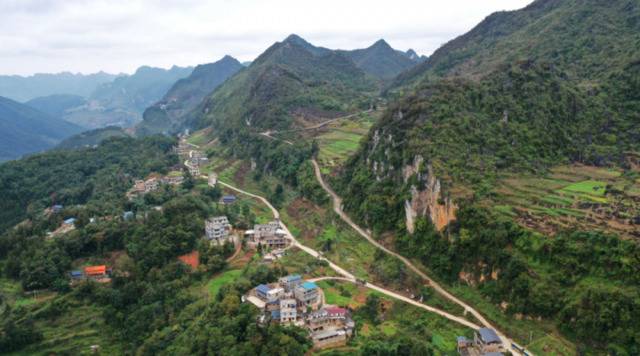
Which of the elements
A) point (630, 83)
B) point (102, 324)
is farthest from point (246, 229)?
point (630, 83)

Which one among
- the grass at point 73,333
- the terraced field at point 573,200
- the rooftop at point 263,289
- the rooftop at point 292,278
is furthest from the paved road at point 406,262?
the grass at point 73,333

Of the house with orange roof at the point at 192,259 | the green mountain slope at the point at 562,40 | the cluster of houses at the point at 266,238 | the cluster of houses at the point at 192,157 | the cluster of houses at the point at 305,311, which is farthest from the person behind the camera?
the cluster of houses at the point at 192,157

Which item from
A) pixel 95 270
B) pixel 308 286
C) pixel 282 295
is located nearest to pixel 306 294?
pixel 308 286

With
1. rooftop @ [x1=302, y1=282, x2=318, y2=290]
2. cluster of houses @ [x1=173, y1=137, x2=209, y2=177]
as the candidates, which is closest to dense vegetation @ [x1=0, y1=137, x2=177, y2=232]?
cluster of houses @ [x1=173, y1=137, x2=209, y2=177]

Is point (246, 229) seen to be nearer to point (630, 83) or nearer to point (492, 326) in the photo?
point (492, 326)

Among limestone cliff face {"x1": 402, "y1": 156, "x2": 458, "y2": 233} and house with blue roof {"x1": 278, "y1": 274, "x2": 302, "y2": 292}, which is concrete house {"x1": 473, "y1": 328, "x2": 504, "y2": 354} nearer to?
limestone cliff face {"x1": 402, "y1": 156, "x2": 458, "y2": 233}

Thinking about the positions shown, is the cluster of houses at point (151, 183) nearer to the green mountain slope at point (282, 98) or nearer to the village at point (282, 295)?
the village at point (282, 295)
